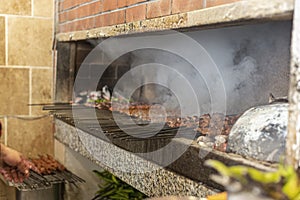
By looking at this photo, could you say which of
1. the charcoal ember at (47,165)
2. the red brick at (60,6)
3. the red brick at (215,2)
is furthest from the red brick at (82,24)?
the red brick at (215,2)

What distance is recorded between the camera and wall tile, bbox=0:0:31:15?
327 cm

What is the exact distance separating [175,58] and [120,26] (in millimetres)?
571

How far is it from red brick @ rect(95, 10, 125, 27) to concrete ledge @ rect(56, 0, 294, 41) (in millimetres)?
88

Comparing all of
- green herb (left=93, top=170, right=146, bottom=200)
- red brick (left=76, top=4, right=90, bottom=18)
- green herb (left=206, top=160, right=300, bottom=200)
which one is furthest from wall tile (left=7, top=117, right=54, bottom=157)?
green herb (left=206, top=160, right=300, bottom=200)

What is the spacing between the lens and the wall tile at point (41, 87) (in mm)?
3461

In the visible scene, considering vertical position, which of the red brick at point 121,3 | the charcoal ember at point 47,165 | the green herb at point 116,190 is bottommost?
the green herb at point 116,190

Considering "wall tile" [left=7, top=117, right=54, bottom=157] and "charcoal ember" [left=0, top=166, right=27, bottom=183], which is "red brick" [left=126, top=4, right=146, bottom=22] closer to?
"charcoal ember" [left=0, top=166, right=27, bottom=183]

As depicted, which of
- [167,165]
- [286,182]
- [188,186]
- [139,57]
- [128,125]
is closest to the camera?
[286,182]

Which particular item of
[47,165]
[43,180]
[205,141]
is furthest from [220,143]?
[47,165]

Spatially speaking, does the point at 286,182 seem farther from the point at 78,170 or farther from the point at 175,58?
the point at 78,170

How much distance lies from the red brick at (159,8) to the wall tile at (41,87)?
65.4 inches

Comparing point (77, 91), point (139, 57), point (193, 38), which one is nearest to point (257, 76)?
point (193, 38)

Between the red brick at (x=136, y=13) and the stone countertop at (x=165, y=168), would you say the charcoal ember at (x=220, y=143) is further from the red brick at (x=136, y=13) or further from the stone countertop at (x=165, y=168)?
the red brick at (x=136, y=13)

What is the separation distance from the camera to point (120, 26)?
237 centimetres
